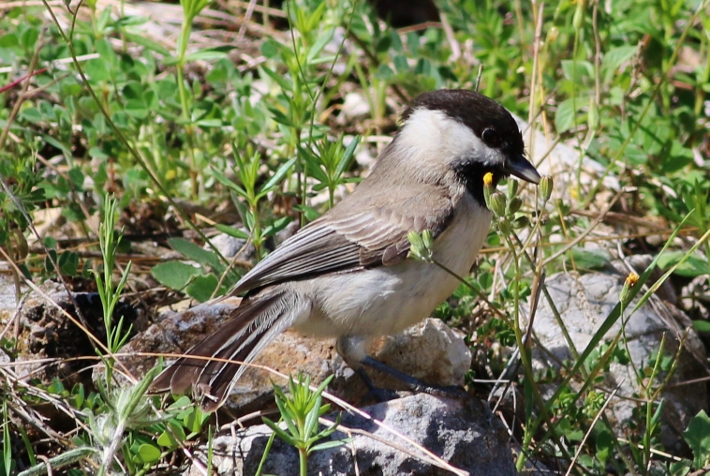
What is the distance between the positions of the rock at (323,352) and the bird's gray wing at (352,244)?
0.25 m

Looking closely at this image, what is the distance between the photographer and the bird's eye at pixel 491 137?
366 centimetres

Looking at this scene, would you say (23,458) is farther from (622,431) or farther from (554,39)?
(554,39)

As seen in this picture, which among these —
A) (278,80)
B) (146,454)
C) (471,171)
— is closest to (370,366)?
(471,171)

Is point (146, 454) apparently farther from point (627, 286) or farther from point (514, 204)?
point (627, 286)

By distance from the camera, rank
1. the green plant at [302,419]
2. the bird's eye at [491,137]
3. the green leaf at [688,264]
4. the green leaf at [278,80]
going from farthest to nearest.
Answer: the green leaf at [278,80]
the green leaf at [688,264]
the bird's eye at [491,137]
the green plant at [302,419]

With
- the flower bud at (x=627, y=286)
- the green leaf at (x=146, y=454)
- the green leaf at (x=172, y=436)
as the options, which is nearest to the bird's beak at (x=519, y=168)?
the flower bud at (x=627, y=286)

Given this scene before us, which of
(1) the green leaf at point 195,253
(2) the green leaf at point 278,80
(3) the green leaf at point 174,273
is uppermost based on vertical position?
(2) the green leaf at point 278,80

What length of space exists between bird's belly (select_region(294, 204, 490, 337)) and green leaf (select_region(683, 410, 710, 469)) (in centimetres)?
101

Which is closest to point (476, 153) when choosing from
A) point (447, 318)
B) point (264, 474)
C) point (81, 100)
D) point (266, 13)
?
point (447, 318)

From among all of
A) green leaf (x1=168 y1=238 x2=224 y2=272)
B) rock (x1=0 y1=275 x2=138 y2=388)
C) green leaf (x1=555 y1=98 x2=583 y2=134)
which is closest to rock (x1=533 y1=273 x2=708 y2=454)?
green leaf (x1=555 y1=98 x2=583 y2=134)

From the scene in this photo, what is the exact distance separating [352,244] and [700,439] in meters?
1.52

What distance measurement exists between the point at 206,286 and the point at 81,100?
1.57m

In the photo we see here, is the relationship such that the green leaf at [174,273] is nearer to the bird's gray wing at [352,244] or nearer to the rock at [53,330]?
the rock at [53,330]

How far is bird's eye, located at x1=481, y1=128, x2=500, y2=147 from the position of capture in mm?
3658
